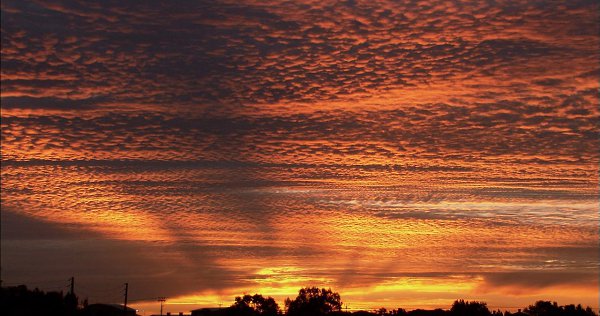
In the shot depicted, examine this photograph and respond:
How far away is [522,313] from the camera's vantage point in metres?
173

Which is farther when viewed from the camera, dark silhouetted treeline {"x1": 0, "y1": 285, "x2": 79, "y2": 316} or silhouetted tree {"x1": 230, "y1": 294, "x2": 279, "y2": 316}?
silhouetted tree {"x1": 230, "y1": 294, "x2": 279, "y2": 316}

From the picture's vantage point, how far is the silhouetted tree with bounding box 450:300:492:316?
162 metres

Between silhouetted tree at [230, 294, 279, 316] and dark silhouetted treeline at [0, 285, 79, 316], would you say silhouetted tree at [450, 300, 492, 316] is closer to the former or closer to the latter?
silhouetted tree at [230, 294, 279, 316]

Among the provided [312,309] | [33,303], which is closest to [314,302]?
[312,309]

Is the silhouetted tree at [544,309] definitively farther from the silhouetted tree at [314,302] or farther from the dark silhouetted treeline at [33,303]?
the dark silhouetted treeline at [33,303]

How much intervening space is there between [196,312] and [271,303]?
25276 mm

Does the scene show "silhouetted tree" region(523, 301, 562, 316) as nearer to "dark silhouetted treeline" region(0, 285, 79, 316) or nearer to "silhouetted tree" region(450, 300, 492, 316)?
"silhouetted tree" region(450, 300, 492, 316)

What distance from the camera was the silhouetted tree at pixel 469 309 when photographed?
162 metres

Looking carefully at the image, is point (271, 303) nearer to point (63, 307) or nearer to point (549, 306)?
point (549, 306)

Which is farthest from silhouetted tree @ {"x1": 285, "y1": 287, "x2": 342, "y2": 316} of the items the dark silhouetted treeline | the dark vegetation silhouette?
the dark silhouetted treeline

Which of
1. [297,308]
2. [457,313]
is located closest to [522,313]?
[457,313]

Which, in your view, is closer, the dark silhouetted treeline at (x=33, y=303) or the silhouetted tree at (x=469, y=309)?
the dark silhouetted treeline at (x=33, y=303)

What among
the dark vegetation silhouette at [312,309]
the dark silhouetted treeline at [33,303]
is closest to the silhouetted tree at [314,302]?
the dark vegetation silhouette at [312,309]

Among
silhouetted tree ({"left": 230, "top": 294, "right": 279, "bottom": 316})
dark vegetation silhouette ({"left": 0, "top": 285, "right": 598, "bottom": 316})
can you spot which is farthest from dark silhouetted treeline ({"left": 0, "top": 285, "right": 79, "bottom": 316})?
silhouetted tree ({"left": 230, "top": 294, "right": 279, "bottom": 316})
